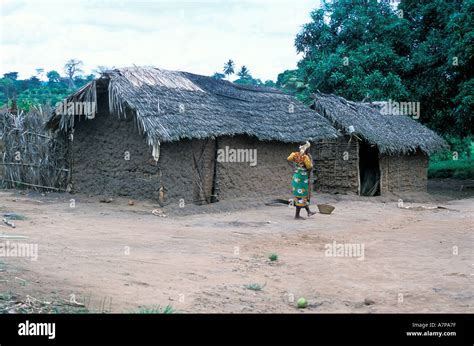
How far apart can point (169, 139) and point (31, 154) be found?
207 inches

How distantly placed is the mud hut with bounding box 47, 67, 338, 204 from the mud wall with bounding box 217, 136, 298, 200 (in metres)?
0.02

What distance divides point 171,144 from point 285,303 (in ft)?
24.0

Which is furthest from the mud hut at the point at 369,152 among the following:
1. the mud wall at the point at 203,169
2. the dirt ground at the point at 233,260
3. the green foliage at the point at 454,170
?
the green foliage at the point at 454,170

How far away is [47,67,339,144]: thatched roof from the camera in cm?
1245

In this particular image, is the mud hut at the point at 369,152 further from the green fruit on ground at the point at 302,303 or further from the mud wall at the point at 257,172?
the green fruit on ground at the point at 302,303

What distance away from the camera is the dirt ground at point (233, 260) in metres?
5.54

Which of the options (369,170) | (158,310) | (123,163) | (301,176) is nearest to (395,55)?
(369,170)

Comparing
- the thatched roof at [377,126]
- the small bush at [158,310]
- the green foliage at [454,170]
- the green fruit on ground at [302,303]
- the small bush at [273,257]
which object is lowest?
the green fruit on ground at [302,303]

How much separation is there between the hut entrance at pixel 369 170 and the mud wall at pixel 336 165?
3.63ft

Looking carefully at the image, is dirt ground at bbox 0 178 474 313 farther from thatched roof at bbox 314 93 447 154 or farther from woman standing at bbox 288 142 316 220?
thatched roof at bbox 314 93 447 154
